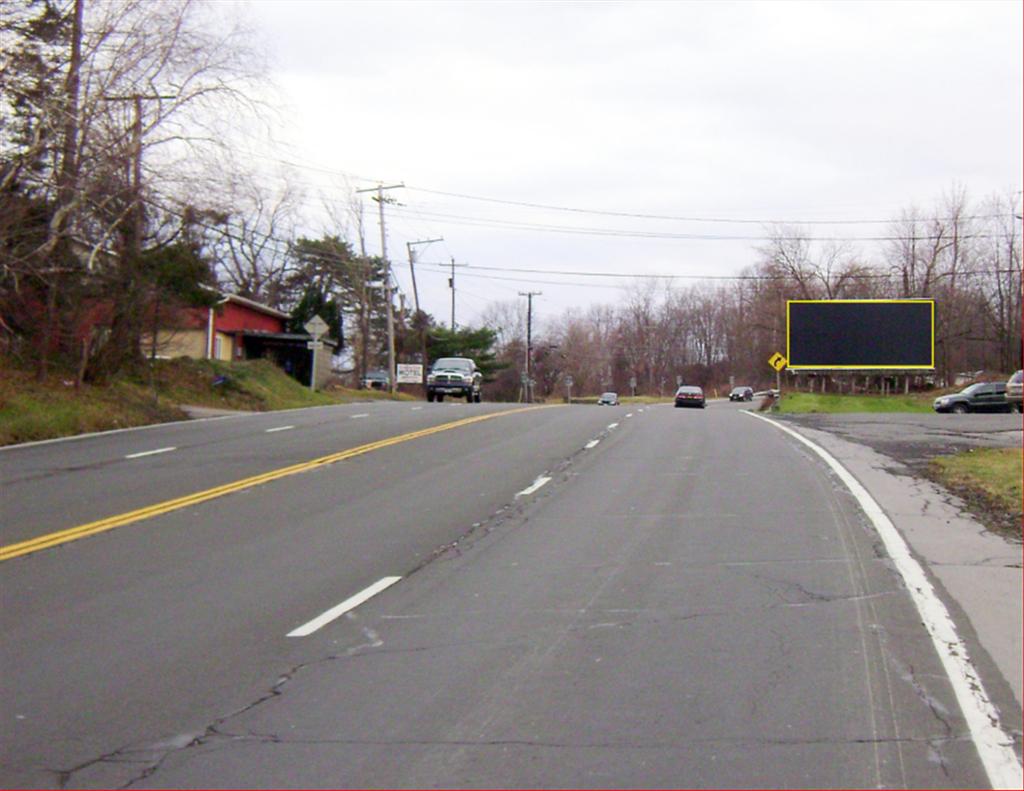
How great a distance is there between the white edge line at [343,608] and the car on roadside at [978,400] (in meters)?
38.4

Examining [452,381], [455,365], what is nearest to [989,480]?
[452,381]

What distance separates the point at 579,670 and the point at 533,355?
101279mm

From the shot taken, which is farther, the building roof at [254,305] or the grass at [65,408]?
the building roof at [254,305]

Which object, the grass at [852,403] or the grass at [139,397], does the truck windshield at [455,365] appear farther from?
the grass at [852,403]

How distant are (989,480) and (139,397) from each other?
21.7 m

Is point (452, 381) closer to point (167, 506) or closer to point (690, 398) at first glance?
point (690, 398)

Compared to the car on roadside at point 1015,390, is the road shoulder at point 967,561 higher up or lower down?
lower down

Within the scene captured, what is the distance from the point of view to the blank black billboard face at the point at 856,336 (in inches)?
1756

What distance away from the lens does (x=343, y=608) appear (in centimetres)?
898

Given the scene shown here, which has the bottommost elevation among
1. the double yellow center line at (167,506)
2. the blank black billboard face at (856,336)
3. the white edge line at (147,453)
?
the double yellow center line at (167,506)

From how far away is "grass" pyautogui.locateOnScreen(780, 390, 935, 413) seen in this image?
153ft

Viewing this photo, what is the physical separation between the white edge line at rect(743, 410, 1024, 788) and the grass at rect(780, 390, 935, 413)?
3523 centimetres

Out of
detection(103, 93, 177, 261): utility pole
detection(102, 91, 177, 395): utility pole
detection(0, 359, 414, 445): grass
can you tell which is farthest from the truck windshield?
detection(103, 93, 177, 261): utility pole

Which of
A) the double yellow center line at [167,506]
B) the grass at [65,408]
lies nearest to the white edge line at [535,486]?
the double yellow center line at [167,506]
